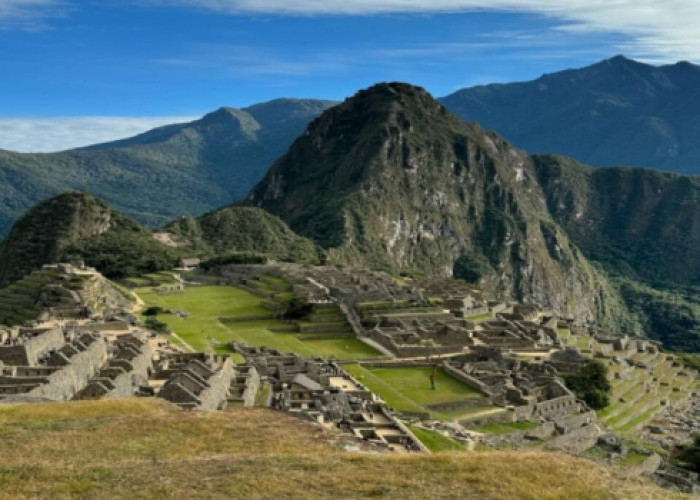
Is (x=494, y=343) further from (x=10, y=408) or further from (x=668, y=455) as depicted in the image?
(x=10, y=408)

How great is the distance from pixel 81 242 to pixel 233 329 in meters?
65.9

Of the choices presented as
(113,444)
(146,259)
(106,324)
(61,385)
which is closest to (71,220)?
(146,259)

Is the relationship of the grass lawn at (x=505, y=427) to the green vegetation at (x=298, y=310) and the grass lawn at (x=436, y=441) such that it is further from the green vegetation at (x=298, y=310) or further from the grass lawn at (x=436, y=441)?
the green vegetation at (x=298, y=310)

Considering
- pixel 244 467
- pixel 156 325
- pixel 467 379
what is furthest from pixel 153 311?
pixel 244 467

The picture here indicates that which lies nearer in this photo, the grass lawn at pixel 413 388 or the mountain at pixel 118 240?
the grass lawn at pixel 413 388

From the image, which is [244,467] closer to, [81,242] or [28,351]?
[28,351]

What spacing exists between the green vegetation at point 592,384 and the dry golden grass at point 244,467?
113ft

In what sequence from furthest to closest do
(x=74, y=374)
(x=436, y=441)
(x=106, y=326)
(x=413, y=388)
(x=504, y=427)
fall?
(x=106, y=326), (x=413, y=388), (x=504, y=427), (x=436, y=441), (x=74, y=374)

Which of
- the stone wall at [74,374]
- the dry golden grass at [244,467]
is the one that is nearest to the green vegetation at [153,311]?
the stone wall at [74,374]

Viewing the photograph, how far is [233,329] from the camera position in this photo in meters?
62.8

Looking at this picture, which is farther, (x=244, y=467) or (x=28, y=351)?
(x=28, y=351)

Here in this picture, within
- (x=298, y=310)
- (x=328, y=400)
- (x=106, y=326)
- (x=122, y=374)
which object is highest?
(x=122, y=374)

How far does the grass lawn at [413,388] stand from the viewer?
43.8m

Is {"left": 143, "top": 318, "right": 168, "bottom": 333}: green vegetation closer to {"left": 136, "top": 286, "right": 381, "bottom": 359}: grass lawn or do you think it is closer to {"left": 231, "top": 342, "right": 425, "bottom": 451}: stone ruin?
{"left": 136, "top": 286, "right": 381, "bottom": 359}: grass lawn
